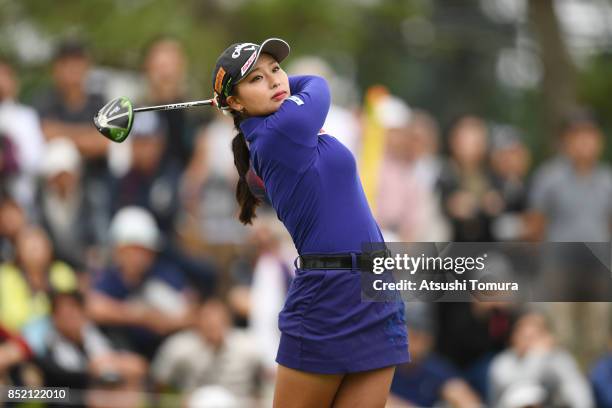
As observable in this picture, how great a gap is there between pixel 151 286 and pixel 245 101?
186 inches

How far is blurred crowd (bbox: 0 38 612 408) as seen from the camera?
898 cm

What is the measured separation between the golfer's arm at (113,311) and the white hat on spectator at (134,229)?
48 centimetres

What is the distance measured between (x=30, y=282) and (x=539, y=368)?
3.96 meters

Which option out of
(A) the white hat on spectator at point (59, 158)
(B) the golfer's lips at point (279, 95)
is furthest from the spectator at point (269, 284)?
(B) the golfer's lips at point (279, 95)

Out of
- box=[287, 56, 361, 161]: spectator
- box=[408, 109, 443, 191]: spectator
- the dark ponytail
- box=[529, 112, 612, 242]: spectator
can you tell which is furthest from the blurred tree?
the dark ponytail

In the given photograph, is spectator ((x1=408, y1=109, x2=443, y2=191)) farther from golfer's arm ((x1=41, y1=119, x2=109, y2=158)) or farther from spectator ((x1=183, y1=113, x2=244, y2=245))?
golfer's arm ((x1=41, y1=119, x2=109, y2=158))

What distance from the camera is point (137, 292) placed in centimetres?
977

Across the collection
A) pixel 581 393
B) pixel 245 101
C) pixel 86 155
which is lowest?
pixel 581 393

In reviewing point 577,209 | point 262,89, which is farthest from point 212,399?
point 262,89

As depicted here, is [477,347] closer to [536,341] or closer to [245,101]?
[536,341]

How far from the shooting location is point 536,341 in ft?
29.3

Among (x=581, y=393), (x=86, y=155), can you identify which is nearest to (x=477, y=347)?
(x=581, y=393)

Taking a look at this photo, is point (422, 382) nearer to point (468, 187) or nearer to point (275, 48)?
point (468, 187)

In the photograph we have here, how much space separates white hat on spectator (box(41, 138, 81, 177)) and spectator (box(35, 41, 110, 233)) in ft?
0.38
